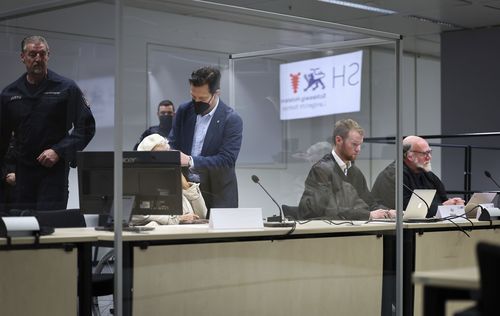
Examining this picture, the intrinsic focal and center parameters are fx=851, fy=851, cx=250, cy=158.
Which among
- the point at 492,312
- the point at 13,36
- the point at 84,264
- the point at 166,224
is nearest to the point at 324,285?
the point at 166,224

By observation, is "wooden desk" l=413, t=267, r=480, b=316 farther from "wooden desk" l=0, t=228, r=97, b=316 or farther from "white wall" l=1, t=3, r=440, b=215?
"white wall" l=1, t=3, r=440, b=215

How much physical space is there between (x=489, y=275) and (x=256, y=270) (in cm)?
244

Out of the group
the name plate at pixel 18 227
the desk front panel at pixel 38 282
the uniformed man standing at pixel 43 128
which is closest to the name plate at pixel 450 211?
the uniformed man standing at pixel 43 128

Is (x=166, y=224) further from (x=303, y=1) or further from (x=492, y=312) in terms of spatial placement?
(x=303, y=1)

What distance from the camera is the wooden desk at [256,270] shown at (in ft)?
13.2

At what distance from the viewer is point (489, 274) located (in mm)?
2092

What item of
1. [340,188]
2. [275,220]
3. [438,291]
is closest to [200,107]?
[275,220]

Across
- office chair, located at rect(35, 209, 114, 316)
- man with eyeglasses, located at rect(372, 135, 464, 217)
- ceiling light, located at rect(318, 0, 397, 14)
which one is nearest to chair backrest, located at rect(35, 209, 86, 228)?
office chair, located at rect(35, 209, 114, 316)

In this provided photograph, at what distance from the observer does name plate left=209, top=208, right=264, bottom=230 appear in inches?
171

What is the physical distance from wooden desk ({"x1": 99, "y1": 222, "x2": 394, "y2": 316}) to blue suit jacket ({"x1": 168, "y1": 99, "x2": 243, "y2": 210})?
0.44 m

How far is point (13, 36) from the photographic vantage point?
14.6ft

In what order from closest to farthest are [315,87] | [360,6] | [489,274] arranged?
[489,274]
[315,87]
[360,6]

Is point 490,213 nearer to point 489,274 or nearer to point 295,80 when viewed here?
point 295,80

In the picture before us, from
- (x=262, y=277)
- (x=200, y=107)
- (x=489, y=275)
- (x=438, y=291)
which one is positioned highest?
(x=200, y=107)
